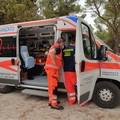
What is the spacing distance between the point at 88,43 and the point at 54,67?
1114 millimetres

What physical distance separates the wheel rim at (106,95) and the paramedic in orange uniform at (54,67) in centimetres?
112

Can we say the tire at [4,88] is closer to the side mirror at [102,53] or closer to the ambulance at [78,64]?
the ambulance at [78,64]

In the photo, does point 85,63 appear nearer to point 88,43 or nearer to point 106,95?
point 88,43

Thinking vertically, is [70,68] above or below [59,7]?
below

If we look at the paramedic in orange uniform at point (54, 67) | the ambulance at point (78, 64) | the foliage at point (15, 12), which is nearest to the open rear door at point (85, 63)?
the ambulance at point (78, 64)

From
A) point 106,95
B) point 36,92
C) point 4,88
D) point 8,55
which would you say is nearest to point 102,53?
point 106,95

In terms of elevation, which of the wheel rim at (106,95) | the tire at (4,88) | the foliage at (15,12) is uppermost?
the foliage at (15,12)

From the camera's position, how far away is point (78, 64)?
466cm

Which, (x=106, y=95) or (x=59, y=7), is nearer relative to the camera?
(x=106, y=95)

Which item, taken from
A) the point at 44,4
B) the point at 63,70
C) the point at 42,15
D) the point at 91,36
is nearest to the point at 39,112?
the point at 63,70

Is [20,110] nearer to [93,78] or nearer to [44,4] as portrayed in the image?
[93,78]

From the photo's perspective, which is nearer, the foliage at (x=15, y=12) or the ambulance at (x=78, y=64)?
the ambulance at (x=78, y=64)

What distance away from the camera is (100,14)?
2381cm

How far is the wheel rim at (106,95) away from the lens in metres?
5.30
